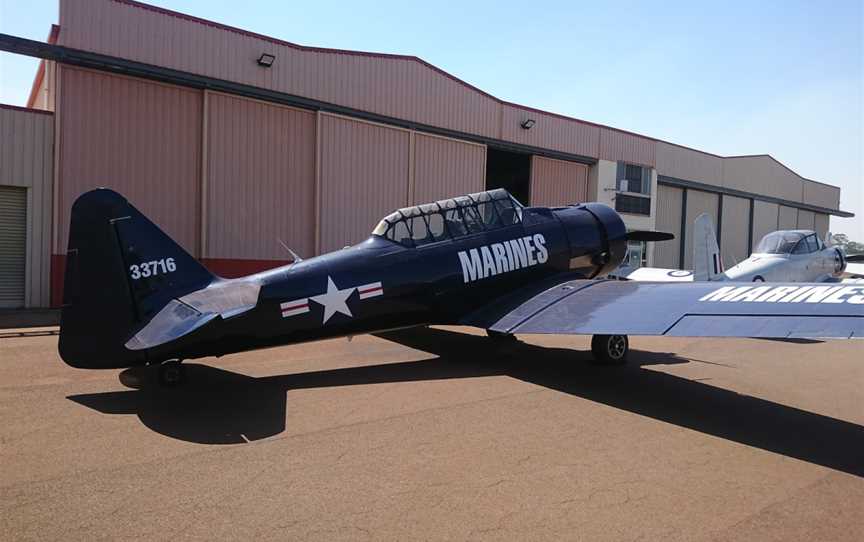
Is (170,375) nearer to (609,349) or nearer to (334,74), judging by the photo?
(609,349)

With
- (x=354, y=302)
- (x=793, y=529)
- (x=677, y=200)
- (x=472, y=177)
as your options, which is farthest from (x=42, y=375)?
(x=677, y=200)

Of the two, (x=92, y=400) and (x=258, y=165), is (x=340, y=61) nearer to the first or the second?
(x=258, y=165)

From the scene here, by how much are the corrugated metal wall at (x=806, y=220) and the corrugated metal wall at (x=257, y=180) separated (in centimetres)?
3755

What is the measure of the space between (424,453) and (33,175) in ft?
40.9

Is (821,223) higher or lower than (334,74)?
lower

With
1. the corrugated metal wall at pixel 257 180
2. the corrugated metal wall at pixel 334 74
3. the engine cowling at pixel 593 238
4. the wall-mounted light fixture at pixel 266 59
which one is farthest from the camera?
the wall-mounted light fixture at pixel 266 59

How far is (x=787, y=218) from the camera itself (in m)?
36.7

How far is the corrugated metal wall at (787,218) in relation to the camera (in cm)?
3594

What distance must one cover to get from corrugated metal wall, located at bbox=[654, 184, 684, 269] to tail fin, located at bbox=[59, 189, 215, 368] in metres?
25.7

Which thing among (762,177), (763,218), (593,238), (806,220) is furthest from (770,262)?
(806,220)

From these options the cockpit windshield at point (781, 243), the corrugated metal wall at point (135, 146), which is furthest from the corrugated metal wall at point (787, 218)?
the corrugated metal wall at point (135, 146)

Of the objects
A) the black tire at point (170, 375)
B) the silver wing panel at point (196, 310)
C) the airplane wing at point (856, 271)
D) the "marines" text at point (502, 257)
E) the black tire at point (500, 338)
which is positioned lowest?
the black tire at point (500, 338)

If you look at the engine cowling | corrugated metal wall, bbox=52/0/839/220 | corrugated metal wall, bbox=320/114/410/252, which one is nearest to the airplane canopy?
the engine cowling

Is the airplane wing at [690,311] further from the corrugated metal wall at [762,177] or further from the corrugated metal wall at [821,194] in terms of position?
the corrugated metal wall at [821,194]
